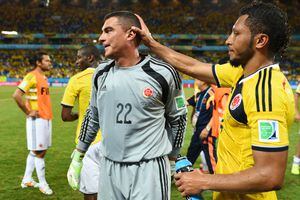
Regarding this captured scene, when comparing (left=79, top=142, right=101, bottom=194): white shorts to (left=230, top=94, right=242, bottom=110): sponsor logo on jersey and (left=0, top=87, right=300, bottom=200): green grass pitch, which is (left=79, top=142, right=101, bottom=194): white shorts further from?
(left=230, top=94, right=242, bottom=110): sponsor logo on jersey

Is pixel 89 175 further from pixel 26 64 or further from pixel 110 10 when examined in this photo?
pixel 110 10

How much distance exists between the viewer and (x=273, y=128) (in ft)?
6.16

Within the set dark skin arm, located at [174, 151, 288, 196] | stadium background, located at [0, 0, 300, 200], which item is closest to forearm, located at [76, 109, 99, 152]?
dark skin arm, located at [174, 151, 288, 196]

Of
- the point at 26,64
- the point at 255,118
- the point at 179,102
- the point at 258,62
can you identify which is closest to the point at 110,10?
the point at 26,64

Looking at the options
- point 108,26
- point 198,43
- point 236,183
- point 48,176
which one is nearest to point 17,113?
point 48,176

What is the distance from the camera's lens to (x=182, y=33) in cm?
5872

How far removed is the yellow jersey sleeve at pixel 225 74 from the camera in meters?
2.68

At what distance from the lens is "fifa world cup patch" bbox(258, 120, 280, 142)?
187 centimetres

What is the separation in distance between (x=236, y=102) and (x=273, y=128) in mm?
329

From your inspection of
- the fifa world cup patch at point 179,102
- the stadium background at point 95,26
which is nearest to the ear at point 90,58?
the fifa world cup patch at point 179,102

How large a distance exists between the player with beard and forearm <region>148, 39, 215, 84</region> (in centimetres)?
34

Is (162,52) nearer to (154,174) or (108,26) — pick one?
(108,26)

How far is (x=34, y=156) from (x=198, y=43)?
5271 centimetres

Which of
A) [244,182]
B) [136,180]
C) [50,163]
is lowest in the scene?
[50,163]
